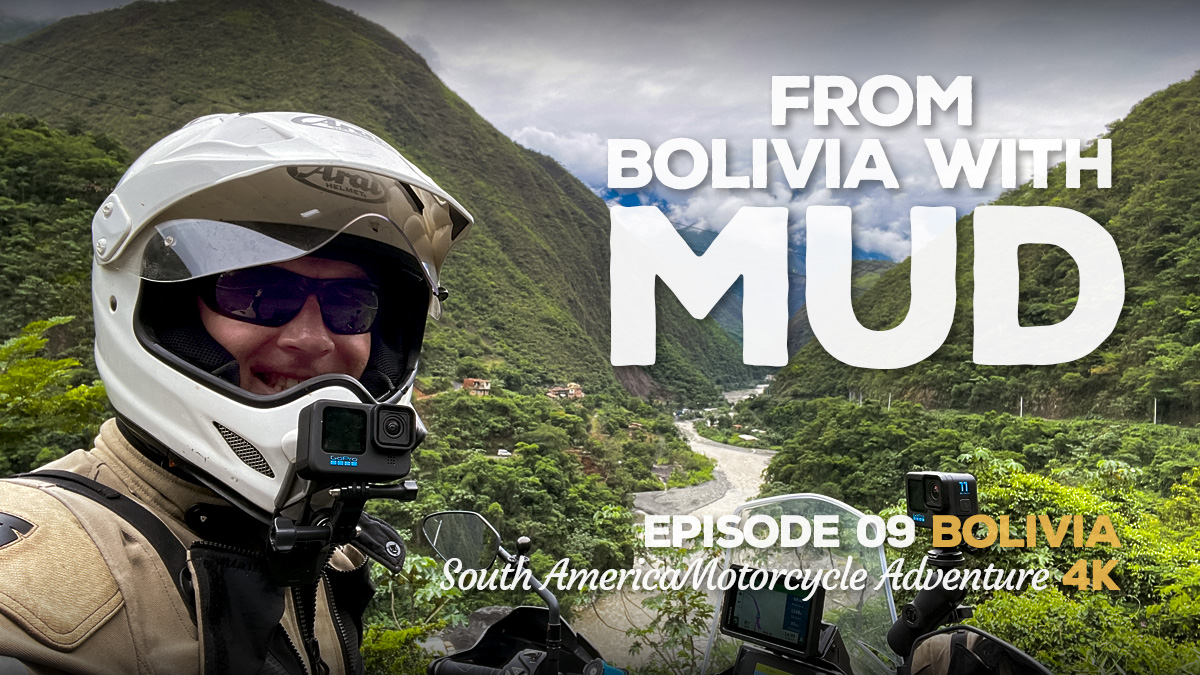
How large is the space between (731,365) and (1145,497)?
4.48 metres

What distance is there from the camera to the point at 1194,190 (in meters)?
9.60

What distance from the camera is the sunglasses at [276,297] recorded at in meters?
1.03

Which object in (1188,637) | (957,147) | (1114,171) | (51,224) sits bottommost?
(1188,637)

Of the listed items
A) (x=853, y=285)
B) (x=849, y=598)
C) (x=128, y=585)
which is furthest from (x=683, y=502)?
(x=128, y=585)

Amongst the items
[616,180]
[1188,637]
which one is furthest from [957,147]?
[1188,637]

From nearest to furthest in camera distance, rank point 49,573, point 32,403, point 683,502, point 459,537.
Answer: point 49,573 < point 459,537 < point 32,403 < point 683,502

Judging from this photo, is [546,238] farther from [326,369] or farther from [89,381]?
[326,369]

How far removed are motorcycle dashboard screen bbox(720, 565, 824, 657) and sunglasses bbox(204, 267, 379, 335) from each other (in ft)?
3.28

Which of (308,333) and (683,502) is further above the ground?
(308,333)

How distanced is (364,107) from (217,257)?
14837mm

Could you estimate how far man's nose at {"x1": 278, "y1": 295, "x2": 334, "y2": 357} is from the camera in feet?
3.40

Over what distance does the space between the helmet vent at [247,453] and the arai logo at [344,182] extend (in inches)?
15.2

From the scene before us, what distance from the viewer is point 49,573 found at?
0.72 m

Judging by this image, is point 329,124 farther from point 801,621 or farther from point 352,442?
point 801,621
